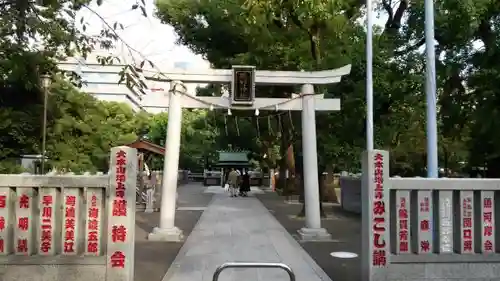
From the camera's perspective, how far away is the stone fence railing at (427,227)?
7.16 meters

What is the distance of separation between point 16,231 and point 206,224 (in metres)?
8.35

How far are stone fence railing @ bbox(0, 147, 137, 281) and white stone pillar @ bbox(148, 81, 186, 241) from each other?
477 cm

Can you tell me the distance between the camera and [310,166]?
1260 cm

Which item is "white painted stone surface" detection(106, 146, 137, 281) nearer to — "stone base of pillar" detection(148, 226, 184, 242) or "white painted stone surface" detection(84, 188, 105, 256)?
"white painted stone surface" detection(84, 188, 105, 256)

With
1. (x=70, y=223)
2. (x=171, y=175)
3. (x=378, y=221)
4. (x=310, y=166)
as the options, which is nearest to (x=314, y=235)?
(x=310, y=166)

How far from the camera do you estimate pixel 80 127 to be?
884 inches

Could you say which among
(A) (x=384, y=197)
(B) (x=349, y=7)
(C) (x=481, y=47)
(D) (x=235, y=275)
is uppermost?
(B) (x=349, y=7)

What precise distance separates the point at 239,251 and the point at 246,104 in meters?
3.84

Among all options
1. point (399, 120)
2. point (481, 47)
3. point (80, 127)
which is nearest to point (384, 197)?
point (481, 47)

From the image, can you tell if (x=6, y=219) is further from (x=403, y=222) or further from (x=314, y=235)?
(x=314, y=235)

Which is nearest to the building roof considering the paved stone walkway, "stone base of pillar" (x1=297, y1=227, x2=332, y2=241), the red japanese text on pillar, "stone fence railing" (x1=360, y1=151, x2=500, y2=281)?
the paved stone walkway

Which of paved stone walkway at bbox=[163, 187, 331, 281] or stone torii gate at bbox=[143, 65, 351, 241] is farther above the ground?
stone torii gate at bbox=[143, 65, 351, 241]

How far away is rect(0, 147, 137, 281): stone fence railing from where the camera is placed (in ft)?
22.8

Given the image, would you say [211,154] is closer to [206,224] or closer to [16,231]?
[206,224]
